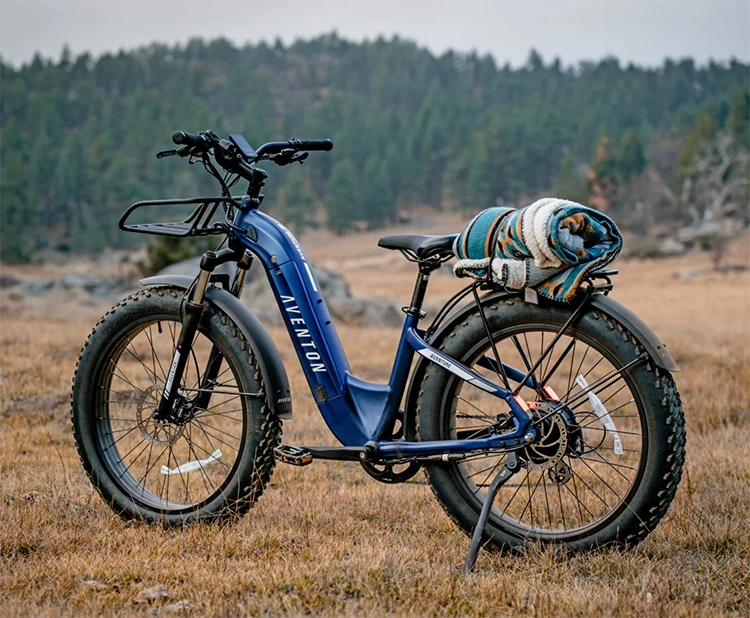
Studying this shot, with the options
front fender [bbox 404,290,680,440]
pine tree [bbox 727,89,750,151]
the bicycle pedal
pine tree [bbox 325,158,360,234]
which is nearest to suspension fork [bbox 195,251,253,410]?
the bicycle pedal

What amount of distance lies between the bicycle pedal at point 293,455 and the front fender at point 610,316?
47 centimetres

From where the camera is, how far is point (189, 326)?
406cm

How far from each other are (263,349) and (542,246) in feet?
4.48

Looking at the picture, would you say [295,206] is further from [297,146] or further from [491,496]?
[491,496]

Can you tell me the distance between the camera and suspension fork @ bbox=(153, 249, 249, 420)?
13.2 ft

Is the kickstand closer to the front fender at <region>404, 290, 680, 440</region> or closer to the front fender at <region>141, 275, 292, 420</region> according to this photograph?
the front fender at <region>404, 290, 680, 440</region>

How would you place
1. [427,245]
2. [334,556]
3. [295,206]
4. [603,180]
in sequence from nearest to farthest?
1. [334,556]
2. [427,245]
3. [603,180]
4. [295,206]

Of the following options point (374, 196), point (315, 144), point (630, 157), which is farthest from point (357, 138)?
point (315, 144)

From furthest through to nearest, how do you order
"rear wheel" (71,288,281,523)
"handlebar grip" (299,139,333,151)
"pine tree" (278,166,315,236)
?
1. "pine tree" (278,166,315,236)
2. "handlebar grip" (299,139,333,151)
3. "rear wheel" (71,288,281,523)

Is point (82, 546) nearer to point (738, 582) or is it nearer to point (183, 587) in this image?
point (183, 587)

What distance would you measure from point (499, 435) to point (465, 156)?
284 ft

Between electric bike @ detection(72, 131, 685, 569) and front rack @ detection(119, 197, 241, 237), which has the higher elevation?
front rack @ detection(119, 197, 241, 237)

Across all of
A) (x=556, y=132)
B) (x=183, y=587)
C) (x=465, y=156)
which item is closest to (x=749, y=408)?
(x=183, y=587)

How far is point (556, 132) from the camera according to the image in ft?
316
